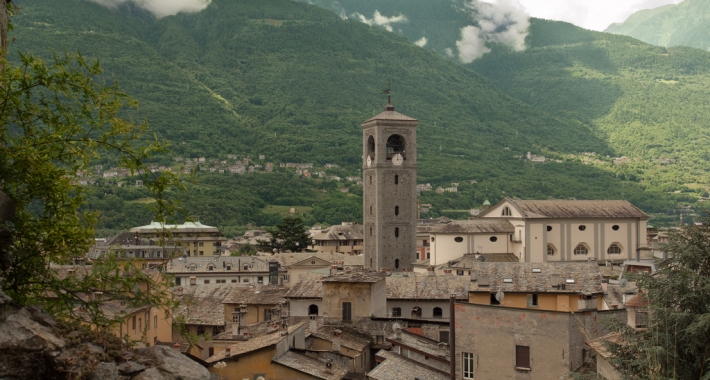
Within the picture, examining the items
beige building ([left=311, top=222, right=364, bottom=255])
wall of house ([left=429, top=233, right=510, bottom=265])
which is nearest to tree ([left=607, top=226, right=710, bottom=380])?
wall of house ([left=429, top=233, right=510, bottom=265])

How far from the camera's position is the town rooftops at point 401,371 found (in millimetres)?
27958

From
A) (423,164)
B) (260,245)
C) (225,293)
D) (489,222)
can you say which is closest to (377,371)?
(225,293)

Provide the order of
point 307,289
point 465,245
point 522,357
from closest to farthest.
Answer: point 522,357, point 307,289, point 465,245

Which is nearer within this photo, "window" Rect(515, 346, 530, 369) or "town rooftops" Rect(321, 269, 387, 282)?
"window" Rect(515, 346, 530, 369)

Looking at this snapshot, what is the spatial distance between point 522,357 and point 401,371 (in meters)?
4.14

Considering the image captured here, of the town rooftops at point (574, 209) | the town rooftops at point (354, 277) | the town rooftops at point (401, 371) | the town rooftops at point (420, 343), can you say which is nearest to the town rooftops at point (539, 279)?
the town rooftops at point (420, 343)

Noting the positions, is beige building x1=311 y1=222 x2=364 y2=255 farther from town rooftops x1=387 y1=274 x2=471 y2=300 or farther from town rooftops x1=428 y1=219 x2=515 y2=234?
town rooftops x1=387 y1=274 x2=471 y2=300

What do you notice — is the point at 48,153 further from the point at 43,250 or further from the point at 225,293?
the point at 225,293

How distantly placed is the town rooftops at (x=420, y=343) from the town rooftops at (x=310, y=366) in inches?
127

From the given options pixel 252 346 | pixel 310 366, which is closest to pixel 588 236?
pixel 310 366

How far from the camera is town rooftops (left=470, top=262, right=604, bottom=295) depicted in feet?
96.4

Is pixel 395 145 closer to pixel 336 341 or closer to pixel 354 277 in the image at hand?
pixel 354 277

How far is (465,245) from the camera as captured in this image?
233 ft

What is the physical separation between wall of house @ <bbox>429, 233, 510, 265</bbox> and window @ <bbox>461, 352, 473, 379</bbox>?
4317 centimetres
